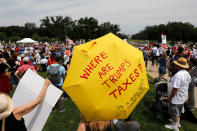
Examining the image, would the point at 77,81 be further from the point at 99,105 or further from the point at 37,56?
the point at 37,56

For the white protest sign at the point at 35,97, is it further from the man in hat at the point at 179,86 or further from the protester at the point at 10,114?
the man in hat at the point at 179,86

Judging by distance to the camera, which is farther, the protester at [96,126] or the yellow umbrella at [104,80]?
the protester at [96,126]

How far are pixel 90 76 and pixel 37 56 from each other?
49.0ft

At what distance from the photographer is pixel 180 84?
4059mm

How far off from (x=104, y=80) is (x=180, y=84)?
3.09 metres

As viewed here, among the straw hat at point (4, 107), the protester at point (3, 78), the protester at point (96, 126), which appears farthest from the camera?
the protester at point (3, 78)

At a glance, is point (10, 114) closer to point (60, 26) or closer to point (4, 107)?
point (4, 107)

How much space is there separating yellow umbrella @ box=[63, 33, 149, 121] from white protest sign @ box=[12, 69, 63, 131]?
12.5 inches

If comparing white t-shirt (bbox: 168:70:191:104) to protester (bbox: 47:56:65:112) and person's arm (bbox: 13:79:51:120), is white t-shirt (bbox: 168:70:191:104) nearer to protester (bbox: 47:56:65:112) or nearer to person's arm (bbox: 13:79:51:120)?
person's arm (bbox: 13:79:51:120)

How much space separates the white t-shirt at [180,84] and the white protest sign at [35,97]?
10.3ft

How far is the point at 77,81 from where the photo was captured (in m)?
1.81

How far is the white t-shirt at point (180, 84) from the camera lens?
4000mm

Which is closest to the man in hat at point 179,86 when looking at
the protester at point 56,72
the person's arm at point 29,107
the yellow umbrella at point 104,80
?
the yellow umbrella at point 104,80

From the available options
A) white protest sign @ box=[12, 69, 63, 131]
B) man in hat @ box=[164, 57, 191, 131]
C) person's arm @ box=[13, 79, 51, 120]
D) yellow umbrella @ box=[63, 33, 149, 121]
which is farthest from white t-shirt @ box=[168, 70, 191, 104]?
person's arm @ box=[13, 79, 51, 120]
